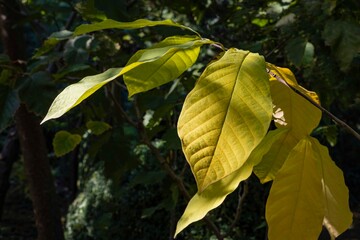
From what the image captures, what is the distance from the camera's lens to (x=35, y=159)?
300 cm

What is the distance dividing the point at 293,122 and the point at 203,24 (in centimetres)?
235

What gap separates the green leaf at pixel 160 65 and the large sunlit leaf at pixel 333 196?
0.65ft

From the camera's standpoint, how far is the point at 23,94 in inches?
72.6

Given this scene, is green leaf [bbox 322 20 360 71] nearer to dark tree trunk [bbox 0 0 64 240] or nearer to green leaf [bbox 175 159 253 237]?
green leaf [bbox 175 159 253 237]

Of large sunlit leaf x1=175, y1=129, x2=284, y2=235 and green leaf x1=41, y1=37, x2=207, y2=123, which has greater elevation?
green leaf x1=41, y1=37, x2=207, y2=123

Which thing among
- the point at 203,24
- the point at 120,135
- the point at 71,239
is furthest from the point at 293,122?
the point at 71,239

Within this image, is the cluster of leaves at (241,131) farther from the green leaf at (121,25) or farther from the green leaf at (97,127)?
the green leaf at (97,127)

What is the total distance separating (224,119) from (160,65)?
0.15 m

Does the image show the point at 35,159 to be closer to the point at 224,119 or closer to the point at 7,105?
the point at 7,105

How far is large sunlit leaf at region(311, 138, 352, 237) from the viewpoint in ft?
2.36

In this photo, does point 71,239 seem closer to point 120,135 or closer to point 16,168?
point 120,135

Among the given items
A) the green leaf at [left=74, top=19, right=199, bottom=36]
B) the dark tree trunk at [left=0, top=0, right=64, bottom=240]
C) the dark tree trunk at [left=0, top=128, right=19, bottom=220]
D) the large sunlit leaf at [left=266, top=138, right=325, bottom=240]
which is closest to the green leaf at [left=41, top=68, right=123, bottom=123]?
A: the green leaf at [left=74, top=19, right=199, bottom=36]

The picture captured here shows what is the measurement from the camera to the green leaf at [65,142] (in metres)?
2.16

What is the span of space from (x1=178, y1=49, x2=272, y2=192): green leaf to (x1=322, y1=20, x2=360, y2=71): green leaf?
1016 mm
